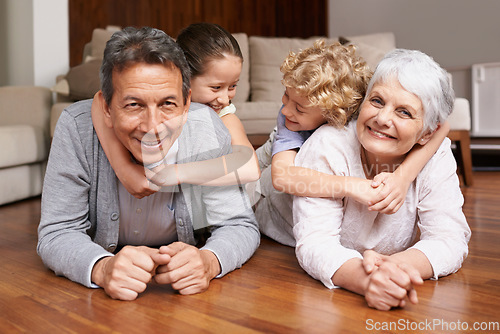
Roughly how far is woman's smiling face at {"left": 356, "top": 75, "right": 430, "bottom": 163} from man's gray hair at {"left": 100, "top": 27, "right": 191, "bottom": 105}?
0.51 m

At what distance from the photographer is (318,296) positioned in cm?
115

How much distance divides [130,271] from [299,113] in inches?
28.0

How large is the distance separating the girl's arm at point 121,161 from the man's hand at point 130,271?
0.19 m

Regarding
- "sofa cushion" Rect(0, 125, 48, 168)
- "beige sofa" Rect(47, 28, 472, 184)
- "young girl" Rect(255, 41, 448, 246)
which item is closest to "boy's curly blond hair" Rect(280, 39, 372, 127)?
"young girl" Rect(255, 41, 448, 246)

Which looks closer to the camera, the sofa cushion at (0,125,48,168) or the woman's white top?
the woman's white top

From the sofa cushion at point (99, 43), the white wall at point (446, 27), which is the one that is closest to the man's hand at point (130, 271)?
the sofa cushion at point (99, 43)

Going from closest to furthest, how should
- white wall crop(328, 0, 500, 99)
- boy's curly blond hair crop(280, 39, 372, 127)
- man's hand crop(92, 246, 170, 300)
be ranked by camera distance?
1. man's hand crop(92, 246, 170, 300)
2. boy's curly blond hair crop(280, 39, 372, 127)
3. white wall crop(328, 0, 500, 99)

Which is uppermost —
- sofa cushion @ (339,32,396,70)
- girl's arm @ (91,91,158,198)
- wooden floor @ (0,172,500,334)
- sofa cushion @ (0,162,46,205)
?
sofa cushion @ (339,32,396,70)

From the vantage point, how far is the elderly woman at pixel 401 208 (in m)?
1.22

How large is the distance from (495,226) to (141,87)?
155 centimetres

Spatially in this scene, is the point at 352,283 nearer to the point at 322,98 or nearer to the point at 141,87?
the point at 322,98

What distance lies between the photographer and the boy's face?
148 cm

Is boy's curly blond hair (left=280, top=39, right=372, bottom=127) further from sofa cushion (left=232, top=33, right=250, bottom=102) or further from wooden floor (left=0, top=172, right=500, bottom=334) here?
sofa cushion (left=232, top=33, right=250, bottom=102)

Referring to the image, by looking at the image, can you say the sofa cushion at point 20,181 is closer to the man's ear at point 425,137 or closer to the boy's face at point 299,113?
the boy's face at point 299,113
